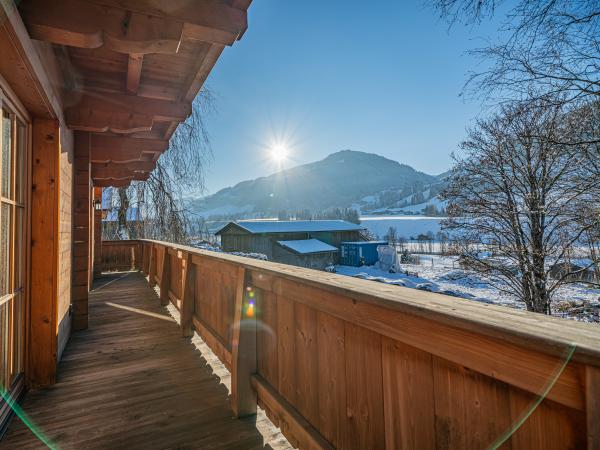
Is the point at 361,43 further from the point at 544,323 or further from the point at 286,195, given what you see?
the point at 286,195

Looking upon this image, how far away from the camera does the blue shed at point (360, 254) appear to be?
24.9 metres

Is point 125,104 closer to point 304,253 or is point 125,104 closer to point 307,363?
point 307,363

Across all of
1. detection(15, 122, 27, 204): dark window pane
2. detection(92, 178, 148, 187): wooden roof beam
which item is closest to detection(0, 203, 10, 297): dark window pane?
detection(15, 122, 27, 204): dark window pane

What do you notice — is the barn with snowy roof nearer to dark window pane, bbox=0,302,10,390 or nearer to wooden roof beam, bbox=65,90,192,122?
wooden roof beam, bbox=65,90,192,122

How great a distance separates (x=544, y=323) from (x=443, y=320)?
211mm

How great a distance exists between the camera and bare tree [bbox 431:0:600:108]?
328 cm

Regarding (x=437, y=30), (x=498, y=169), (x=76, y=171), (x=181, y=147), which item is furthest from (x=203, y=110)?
(x=498, y=169)

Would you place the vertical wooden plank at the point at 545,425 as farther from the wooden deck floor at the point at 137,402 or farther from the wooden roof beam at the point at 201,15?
the wooden roof beam at the point at 201,15

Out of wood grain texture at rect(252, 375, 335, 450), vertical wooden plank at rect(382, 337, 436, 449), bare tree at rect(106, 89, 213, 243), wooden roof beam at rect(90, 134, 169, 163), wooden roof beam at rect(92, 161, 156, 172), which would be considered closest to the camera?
vertical wooden plank at rect(382, 337, 436, 449)

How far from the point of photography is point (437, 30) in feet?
11.5

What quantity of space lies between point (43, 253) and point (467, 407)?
292 cm

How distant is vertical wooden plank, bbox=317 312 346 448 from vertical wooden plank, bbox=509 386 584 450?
26.3 inches

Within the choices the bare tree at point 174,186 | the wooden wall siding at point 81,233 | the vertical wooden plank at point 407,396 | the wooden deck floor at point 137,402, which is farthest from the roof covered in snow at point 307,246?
the vertical wooden plank at point 407,396

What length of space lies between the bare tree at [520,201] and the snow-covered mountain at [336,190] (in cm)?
6830
